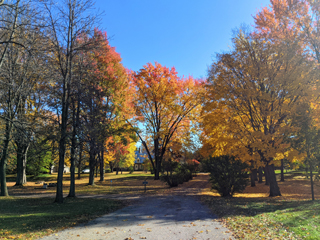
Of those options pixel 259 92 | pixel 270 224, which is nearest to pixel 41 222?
pixel 270 224

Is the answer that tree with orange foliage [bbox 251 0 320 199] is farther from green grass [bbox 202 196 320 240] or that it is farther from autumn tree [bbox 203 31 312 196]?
green grass [bbox 202 196 320 240]

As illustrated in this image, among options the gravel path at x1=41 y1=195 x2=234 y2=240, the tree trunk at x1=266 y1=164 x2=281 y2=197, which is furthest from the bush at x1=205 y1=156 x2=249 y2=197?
the gravel path at x1=41 y1=195 x2=234 y2=240

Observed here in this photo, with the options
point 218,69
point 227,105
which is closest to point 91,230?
point 227,105

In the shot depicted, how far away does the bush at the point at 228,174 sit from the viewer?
47.3ft

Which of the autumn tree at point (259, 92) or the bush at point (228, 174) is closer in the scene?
the autumn tree at point (259, 92)

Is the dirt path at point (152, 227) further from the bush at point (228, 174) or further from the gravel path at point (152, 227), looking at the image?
the bush at point (228, 174)

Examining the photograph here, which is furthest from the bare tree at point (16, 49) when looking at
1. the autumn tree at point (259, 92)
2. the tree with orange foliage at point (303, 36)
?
the tree with orange foliage at point (303, 36)

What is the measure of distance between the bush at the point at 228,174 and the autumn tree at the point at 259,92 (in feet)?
2.39

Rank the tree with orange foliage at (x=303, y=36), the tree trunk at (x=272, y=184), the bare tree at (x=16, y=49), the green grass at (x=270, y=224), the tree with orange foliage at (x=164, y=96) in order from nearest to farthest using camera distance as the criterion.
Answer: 1. the green grass at (x=270, y=224)
2. the bare tree at (x=16, y=49)
3. the tree with orange foliage at (x=303, y=36)
4. the tree trunk at (x=272, y=184)
5. the tree with orange foliage at (x=164, y=96)

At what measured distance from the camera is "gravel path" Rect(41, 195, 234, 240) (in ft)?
21.3

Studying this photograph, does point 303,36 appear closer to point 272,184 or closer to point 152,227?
point 272,184

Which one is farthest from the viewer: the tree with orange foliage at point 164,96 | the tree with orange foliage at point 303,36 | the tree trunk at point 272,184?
the tree with orange foliage at point 164,96

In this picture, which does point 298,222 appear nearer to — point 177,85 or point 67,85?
point 67,85

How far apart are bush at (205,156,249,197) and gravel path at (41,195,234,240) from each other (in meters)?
5.09
